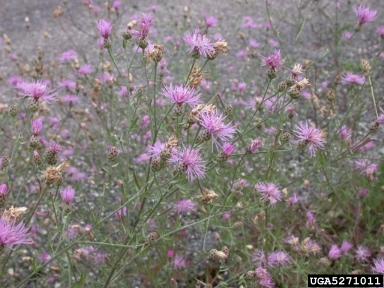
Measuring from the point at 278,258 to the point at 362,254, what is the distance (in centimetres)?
51

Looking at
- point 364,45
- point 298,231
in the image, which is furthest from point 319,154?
point 364,45

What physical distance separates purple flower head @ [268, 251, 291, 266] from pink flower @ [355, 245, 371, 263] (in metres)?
0.41

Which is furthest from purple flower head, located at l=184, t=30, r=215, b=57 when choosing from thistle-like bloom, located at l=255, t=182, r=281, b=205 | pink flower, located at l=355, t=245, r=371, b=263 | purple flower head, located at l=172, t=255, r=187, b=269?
pink flower, located at l=355, t=245, r=371, b=263

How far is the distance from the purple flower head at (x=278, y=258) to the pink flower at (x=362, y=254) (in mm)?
411

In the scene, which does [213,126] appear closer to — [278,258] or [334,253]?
[278,258]

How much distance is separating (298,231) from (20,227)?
1.60 meters

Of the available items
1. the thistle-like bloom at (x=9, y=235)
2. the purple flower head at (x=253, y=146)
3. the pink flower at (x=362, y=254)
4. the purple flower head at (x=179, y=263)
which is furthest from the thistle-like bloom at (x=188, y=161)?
the pink flower at (x=362, y=254)

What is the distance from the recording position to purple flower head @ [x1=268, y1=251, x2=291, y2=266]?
2.14m

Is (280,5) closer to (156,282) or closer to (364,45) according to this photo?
(364,45)

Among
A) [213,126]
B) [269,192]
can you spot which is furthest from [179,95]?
[269,192]

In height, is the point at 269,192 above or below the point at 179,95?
below

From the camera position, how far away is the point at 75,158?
11.9 feet

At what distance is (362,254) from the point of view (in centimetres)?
242

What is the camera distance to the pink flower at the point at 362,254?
242cm
